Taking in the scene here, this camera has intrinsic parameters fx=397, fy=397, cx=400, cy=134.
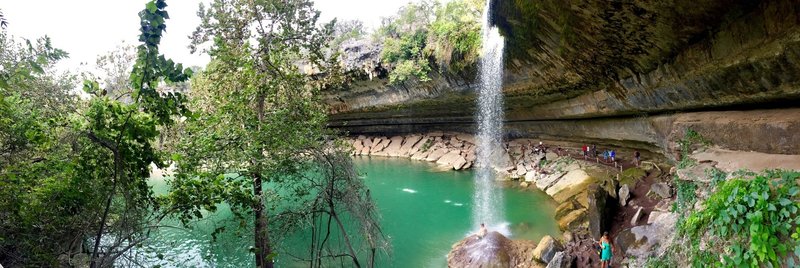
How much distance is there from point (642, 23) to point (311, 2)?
5.76m

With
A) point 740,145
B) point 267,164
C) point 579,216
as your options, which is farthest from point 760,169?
point 267,164

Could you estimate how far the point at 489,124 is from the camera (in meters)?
20.9

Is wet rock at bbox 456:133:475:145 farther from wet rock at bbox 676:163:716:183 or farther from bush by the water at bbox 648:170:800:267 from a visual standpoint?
bush by the water at bbox 648:170:800:267

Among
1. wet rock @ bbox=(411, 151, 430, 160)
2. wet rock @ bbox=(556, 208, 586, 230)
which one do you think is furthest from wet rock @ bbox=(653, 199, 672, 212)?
wet rock @ bbox=(411, 151, 430, 160)

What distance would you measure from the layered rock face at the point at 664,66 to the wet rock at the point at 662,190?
0.90 metres

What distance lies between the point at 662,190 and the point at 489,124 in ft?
37.8

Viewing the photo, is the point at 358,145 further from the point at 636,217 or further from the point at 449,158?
the point at 636,217

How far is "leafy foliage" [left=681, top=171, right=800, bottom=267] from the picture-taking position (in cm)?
411

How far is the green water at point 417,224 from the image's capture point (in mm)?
10039

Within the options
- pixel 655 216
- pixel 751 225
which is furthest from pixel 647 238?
pixel 751 225

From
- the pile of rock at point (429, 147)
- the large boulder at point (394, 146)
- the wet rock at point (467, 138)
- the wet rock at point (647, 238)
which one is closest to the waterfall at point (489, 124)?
the pile of rock at point (429, 147)

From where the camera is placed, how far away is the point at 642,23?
5887mm

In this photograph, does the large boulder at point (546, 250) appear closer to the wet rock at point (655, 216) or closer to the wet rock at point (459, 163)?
the wet rock at point (655, 216)

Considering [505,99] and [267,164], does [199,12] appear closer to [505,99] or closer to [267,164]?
[267,164]
